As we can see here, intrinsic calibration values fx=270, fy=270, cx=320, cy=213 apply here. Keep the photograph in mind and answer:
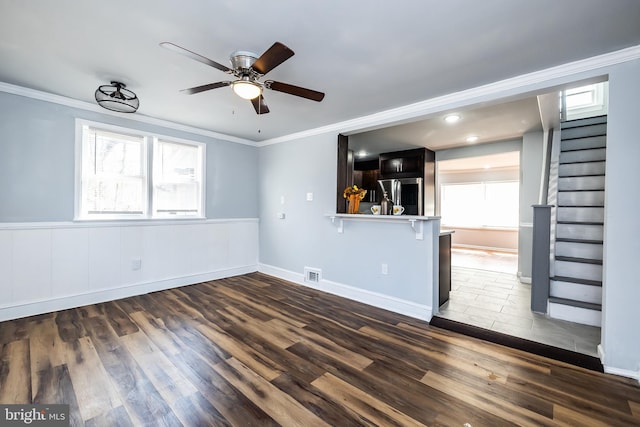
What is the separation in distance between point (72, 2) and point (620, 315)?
4.23 m

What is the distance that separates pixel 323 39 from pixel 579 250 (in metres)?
3.63

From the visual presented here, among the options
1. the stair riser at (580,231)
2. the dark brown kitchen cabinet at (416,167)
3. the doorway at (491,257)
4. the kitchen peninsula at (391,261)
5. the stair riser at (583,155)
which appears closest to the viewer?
the doorway at (491,257)

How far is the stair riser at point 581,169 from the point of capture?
3.41 m

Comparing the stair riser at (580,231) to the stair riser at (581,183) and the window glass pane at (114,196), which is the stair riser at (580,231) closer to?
the stair riser at (581,183)

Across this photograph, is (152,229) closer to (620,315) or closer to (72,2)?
(72,2)

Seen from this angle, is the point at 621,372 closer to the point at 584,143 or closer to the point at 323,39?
the point at 584,143

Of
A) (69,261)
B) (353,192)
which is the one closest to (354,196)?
(353,192)

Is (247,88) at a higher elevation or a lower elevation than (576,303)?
higher

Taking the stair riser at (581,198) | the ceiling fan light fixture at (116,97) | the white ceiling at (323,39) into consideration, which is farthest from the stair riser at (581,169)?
the ceiling fan light fixture at (116,97)

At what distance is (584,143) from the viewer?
3.70m

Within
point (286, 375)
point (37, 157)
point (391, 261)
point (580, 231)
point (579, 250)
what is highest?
point (37, 157)

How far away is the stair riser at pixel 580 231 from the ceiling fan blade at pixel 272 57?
375 cm

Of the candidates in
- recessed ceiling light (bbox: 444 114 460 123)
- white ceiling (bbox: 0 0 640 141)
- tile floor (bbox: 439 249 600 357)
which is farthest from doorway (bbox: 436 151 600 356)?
white ceiling (bbox: 0 0 640 141)

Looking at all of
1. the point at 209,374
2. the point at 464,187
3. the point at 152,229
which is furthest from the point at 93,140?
the point at 464,187
